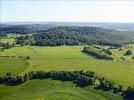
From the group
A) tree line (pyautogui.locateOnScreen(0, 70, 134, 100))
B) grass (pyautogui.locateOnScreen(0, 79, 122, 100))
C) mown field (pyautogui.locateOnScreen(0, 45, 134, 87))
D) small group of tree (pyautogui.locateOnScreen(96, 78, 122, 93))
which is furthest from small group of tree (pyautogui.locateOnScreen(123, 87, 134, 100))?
mown field (pyautogui.locateOnScreen(0, 45, 134, 87))

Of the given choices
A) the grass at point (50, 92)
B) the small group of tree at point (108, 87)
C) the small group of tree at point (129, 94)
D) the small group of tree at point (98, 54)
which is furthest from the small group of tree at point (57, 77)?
the small group of tree at point (98, 54)

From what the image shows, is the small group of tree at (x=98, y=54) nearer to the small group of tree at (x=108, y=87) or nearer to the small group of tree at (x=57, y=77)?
the small group of tree at (x=57, y=77)

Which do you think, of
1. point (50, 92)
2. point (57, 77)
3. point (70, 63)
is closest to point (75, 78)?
point (57, 77)

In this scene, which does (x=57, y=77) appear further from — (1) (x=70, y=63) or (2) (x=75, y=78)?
(1) (x=70, y=63)

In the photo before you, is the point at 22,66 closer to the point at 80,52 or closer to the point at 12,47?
the point at 80,52

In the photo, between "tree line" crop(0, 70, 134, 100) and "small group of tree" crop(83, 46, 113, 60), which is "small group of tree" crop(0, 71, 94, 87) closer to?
"tree line" crop(0, 70, 134, 100)

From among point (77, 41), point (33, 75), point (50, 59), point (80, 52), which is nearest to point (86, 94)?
point (33, 75)
